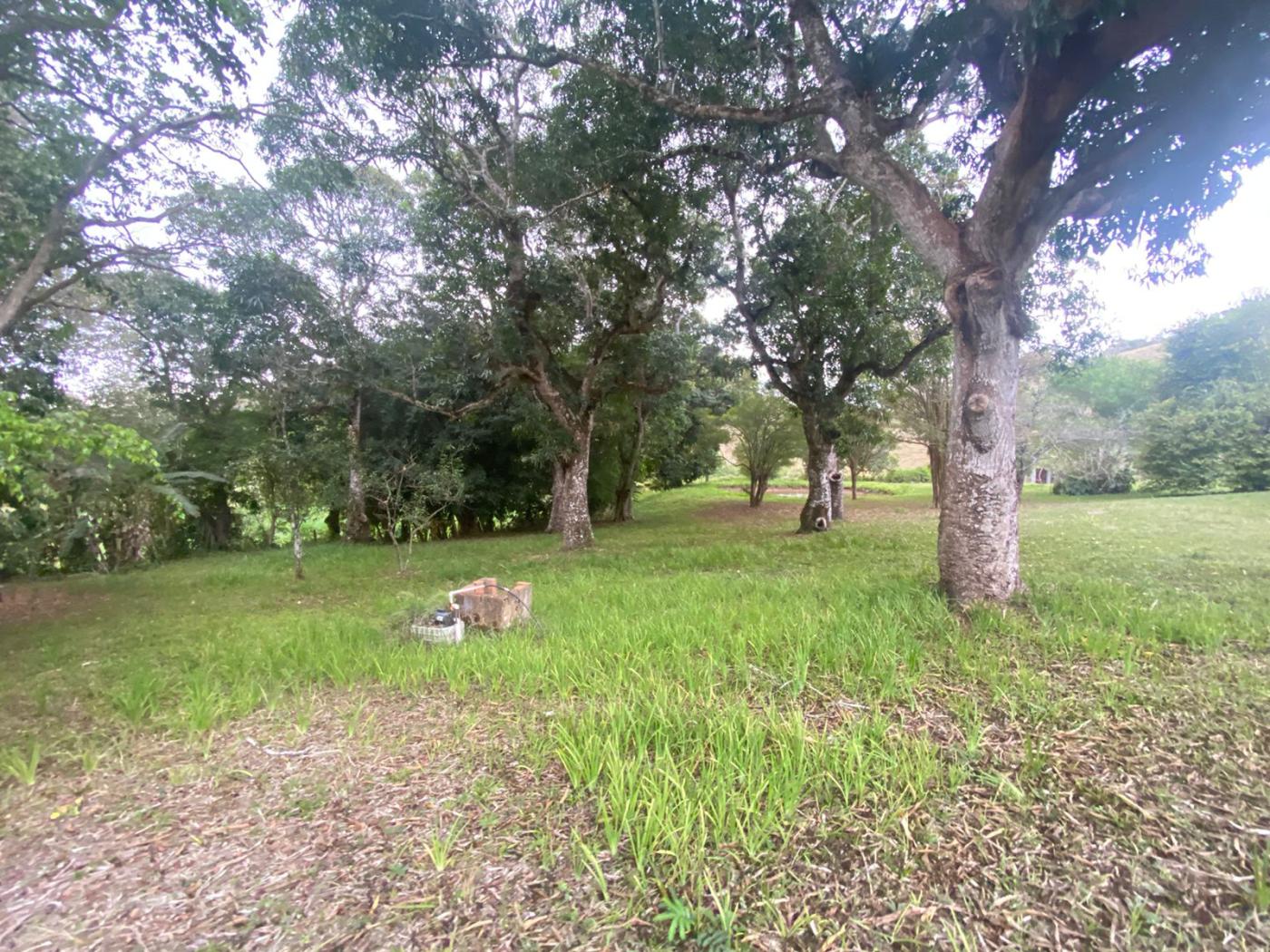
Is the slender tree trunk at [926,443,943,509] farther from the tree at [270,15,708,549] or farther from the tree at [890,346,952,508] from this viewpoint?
the tree at [270,15,708,549]

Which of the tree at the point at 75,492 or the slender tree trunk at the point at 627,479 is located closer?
the tree at the point at 75,492

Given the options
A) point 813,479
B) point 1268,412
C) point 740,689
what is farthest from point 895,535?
point 1268,412

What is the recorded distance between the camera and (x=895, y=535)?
10555mm

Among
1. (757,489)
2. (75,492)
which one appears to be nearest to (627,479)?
(757,489)

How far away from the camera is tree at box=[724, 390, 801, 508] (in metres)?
19.8

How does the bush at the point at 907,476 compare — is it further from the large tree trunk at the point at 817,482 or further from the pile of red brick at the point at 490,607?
the pile of red brick at the point at 490,607

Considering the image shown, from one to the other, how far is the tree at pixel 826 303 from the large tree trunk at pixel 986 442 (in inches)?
203

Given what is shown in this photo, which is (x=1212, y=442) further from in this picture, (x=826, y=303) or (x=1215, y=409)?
(x=826, y=303)

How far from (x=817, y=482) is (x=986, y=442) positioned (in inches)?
308

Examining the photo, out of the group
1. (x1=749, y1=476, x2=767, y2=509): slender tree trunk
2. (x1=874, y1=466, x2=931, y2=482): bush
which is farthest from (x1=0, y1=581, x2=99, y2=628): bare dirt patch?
(x1=874, y1=466, x2=931, y2=482): bush

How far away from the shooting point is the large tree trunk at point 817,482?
1184 centimetres

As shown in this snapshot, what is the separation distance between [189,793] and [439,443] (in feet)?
43.8

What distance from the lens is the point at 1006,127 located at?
4297mm

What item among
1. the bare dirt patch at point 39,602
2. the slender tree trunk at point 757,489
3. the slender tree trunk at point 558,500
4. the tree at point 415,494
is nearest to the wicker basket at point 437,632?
the tree at point 415,494
